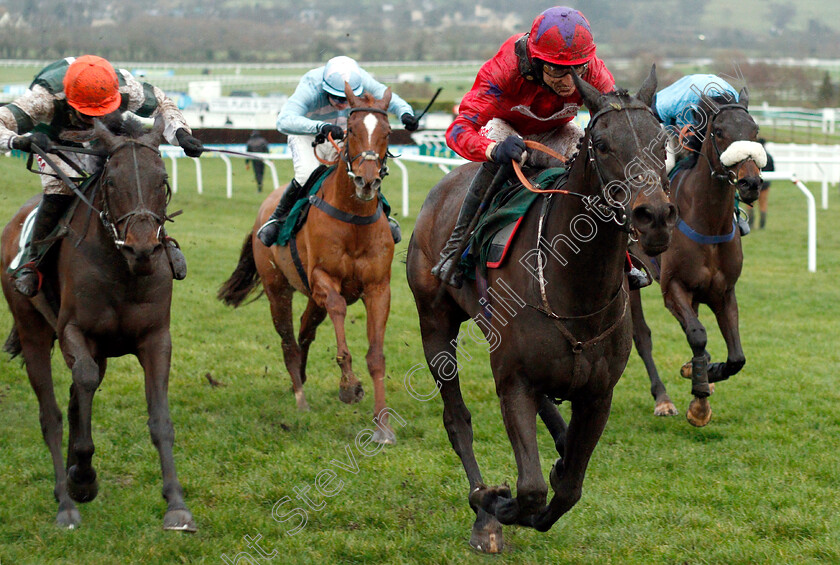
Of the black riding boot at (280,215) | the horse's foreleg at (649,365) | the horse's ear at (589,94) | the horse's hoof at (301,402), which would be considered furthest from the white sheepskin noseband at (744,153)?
the horse's hoof at (301,402)

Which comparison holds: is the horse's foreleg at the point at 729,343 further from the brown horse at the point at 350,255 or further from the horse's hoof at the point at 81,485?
the horse's hoof at the point at 81,485

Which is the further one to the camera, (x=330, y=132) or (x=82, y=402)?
(x=330, y=132)

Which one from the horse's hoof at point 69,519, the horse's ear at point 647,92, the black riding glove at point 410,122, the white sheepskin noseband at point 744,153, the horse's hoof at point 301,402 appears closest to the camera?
the horse's ear at point 647,92

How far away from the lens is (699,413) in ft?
19.7

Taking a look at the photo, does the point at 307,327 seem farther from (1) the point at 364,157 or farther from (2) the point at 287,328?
(1) the point at 364,157

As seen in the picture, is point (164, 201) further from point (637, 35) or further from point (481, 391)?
point (637, 35)

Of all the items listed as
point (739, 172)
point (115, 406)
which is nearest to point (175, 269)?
point (115, 406)

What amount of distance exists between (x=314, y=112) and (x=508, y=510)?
4.15 meters

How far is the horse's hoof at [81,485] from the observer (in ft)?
14.5

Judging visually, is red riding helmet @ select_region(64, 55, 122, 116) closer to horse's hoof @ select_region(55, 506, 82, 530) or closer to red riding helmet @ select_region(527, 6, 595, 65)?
horse's hoof @ select_region(55, 506, 82, 530)

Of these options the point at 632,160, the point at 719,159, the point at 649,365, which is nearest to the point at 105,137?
the point at 632,160

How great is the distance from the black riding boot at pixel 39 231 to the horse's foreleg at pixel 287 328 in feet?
7.76

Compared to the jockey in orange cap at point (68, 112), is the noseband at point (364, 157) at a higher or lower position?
lower

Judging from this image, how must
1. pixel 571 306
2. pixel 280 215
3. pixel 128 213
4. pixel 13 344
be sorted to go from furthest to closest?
pixel 280 215
pixel 13 344
pixel 128 213
pixel 571 306
